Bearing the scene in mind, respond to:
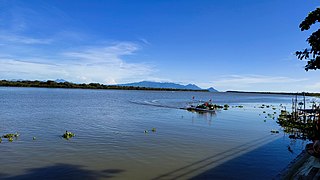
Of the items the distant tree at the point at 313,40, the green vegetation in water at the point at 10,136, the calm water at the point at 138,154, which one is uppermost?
the distant tree at the point at 313,40

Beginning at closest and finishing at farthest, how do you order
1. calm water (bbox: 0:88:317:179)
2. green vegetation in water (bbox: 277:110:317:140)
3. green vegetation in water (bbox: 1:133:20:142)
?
calm water (bbox: 0:88:317:179), green vegetation in water (bbox: 1:133:20:142), green vegetation in water (bbox: 277:110:317:140)

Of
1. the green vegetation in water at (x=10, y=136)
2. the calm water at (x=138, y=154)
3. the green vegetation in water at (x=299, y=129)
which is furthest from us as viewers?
the green vegetation in water at (x=299, y=129)

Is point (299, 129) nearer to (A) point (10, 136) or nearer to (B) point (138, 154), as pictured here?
(B) point (138, 154)

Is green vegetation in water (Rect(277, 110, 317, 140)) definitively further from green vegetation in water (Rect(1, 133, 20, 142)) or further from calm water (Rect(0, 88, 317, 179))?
green vegetation in water (Rect(1, 133, 20, 142))

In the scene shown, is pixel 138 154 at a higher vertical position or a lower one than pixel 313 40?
lower

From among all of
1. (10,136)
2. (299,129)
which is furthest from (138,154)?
(299,129)

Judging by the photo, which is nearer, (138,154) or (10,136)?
(138,154)

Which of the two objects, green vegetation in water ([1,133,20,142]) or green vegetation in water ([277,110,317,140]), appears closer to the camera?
green vegetation in water ([1,133,20,142])

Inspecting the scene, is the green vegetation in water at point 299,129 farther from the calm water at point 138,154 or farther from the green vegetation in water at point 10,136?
the green vegetation in water at point 10,136

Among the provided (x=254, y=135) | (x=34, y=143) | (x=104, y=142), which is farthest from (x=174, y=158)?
(x=254, y=135)

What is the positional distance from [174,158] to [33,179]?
24.8ft

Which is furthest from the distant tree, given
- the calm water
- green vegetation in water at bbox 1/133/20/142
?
green vegetation in water at bbox 1/133/20/142

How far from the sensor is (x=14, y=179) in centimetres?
1105

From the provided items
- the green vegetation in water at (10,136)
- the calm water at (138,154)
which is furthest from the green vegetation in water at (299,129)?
the green vegetation in water at (10,136)
